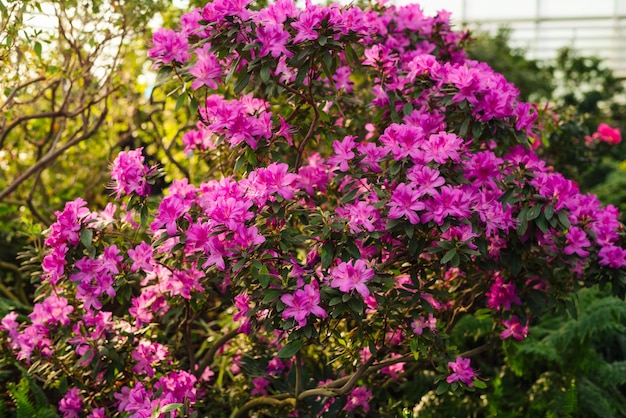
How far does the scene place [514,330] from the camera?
2.66m

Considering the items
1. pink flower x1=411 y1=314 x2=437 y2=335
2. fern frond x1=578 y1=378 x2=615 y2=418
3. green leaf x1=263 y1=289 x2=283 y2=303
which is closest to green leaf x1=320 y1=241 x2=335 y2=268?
green leaf x1=263 y1=289 x2=283 y2=303

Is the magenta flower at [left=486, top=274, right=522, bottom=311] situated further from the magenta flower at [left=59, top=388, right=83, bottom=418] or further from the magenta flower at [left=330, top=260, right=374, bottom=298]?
the magenta flower at [left=59, top=388, right=83, bottom=418]

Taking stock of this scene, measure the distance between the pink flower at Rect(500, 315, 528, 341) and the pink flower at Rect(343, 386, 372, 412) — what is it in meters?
0.53

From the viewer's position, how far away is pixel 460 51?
120 inches

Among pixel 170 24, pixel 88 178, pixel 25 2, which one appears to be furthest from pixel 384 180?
pixel 88 178

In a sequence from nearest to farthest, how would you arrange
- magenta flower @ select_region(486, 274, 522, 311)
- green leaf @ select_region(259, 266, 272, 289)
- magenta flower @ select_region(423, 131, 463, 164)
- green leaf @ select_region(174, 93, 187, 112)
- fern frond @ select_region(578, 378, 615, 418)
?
green leaf @ select_region(259, 266, 272, 289), magenta flower @ select_region(423, 131, 463, 164), green leaf @ select_region(174, 93, 187, 112), magenta flower @ select_region(486, 274, 522, 311), fern frond @ select_region(578, 378, 615, 418)

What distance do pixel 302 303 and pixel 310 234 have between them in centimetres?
25

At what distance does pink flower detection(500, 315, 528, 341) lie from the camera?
265cm

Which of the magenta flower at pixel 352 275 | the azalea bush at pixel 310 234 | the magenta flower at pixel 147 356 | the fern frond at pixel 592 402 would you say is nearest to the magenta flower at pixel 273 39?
the azalea bush at pixel 310 234

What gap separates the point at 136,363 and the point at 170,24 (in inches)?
83.9

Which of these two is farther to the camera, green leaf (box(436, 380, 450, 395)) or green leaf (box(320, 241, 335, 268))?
green leaf (box(436, 380, 450, 395))

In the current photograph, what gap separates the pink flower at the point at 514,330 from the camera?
2646 mm

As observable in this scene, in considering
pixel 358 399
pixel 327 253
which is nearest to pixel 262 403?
pixel 358 399

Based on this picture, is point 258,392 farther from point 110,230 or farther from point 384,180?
point 384,180
